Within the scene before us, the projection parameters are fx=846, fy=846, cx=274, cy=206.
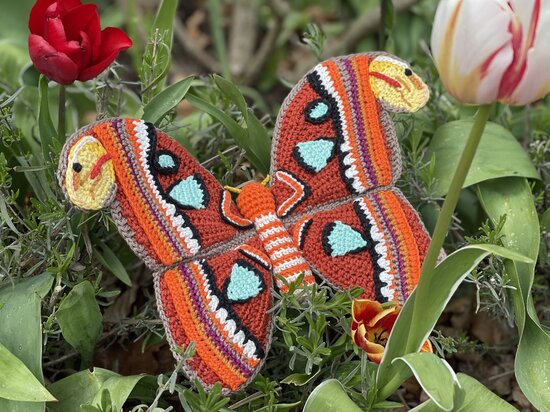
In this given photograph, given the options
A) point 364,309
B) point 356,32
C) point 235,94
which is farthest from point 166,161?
point 356,32

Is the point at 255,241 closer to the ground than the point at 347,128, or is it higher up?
closer to the ground

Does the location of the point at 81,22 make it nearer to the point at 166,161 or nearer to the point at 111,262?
the point at 166,161

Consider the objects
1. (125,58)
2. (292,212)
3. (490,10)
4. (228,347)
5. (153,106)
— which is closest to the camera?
(490,10)

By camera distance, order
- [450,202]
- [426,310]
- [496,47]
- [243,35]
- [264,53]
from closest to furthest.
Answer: [496,47] < [450,202] < [426,310] < [264,53] < [243,35]

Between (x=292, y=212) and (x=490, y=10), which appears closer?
(x=490, y=10)

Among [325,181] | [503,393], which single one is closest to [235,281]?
[325,181]

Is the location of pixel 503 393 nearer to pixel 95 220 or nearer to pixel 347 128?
pixel 347 128

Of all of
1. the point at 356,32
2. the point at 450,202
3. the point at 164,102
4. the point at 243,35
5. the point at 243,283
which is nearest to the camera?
the point at 450,202
